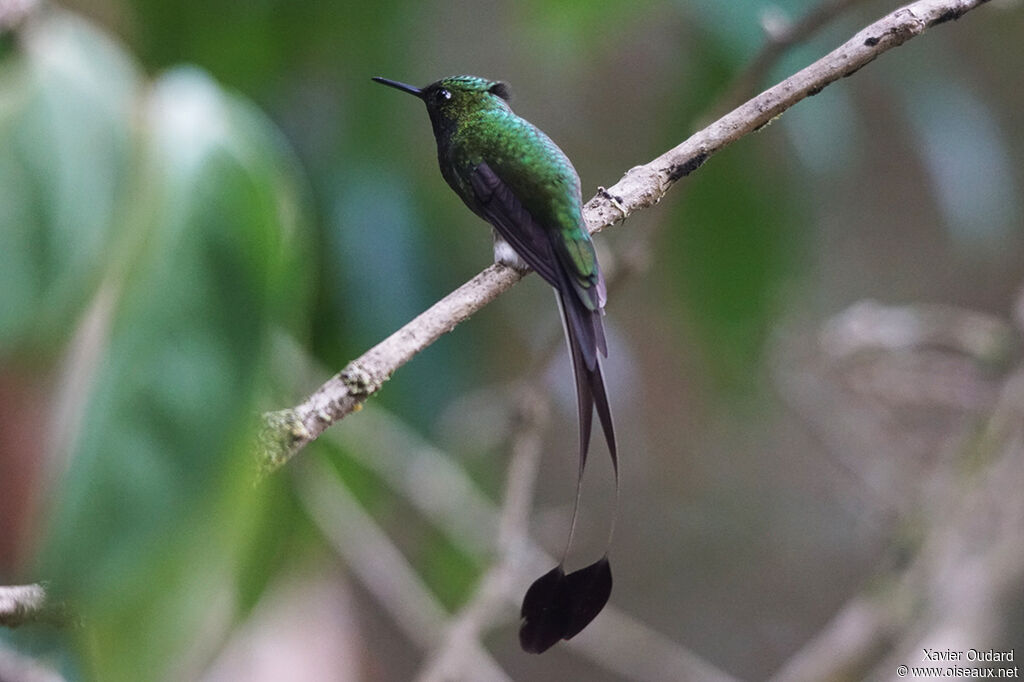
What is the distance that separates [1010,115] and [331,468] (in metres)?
3.07

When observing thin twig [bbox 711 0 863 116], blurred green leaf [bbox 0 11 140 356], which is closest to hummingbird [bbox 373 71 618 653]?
blurred green leaf [bbox 0 11 140 356]

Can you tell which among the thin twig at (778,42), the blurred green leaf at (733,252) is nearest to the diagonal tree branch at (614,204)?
the thin twig at (778,42)

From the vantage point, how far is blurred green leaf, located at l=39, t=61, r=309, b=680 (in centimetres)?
66

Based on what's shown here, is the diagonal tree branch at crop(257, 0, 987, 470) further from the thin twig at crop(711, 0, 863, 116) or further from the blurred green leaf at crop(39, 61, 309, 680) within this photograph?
the thin twig at crop(711, 0, 863, 116)

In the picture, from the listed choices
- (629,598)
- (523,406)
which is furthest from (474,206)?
(629,598)

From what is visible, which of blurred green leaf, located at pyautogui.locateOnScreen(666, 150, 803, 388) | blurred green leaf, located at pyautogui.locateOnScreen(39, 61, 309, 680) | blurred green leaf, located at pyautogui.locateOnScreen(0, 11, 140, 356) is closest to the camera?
blurred green leaf, located at pyautogui.locateOnScreen(39, 61, 309, 680)

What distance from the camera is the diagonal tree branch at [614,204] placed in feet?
2.45

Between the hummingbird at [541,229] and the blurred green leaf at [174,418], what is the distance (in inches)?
7.5

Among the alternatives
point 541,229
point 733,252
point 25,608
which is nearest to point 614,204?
point 541,229

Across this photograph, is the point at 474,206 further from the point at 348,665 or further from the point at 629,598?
the point at 629,598

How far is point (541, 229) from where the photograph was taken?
89cm

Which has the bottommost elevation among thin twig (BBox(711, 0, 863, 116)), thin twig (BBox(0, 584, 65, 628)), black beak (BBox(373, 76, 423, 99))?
thin twig (BBox(0, 584, 65, 628))

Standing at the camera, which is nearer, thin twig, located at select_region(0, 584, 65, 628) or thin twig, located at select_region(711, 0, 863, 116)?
thin twig, located at select_region(0, 584, 65, 628)

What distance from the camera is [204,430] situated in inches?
27.7
